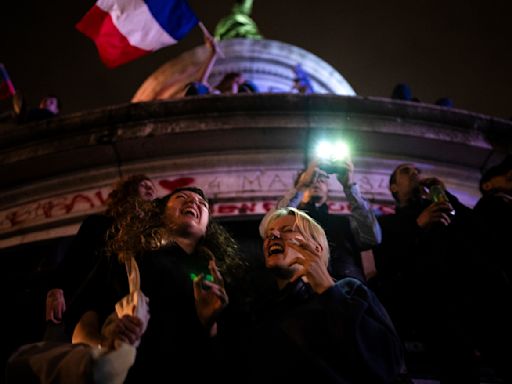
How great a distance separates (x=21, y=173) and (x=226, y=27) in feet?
43.4

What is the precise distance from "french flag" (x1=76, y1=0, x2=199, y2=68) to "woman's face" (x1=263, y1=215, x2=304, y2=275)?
5804 millimetres

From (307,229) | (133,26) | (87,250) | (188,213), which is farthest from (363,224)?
(133,26)

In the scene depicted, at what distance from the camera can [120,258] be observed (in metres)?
2.82

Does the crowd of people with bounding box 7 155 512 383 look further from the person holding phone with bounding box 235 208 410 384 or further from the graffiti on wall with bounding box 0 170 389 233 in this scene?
the graffiti on wall with bounding box 0 170 389 233

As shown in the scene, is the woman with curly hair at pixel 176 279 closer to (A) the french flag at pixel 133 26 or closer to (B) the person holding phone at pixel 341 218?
(B) the person holding phone at pixel 341 218

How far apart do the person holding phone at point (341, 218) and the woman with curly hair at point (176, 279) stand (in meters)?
0.94

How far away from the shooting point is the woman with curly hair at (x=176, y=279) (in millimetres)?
2314

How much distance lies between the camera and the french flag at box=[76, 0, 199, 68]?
7637 mm

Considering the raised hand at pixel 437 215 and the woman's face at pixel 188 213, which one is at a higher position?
the raised hand at pixel 437 215

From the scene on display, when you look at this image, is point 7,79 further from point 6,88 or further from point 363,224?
point 363,224

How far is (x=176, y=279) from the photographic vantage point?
2643 millimetres

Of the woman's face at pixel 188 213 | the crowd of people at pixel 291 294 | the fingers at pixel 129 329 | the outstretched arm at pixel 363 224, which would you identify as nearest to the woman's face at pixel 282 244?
the crowd of people at pixel 291 294

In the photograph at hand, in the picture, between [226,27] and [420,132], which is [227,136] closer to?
[420,132]

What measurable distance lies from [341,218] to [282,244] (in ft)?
5.50
